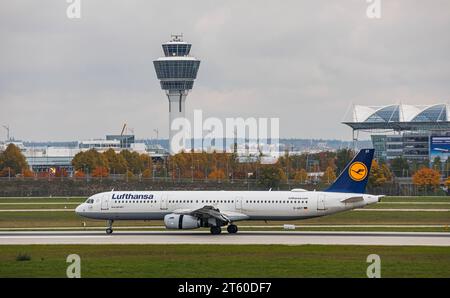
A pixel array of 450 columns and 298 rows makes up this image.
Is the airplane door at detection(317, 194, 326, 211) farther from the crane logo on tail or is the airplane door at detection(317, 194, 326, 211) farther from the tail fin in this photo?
the crane logo on tail

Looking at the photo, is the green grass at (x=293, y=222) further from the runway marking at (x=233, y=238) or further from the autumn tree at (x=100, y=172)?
the autumn tree at (x=100, y=172)

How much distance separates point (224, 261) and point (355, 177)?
78.3 feet

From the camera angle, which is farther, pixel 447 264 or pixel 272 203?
pixel 272 203

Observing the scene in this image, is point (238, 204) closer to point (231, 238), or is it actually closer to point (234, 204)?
point (234, 204)

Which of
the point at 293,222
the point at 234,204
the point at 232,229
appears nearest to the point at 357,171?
the point at 234,204

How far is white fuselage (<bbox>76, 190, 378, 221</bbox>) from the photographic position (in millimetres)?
68375

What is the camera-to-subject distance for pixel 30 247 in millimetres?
55875

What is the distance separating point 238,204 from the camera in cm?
6925

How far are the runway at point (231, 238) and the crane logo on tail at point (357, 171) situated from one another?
14.5ft

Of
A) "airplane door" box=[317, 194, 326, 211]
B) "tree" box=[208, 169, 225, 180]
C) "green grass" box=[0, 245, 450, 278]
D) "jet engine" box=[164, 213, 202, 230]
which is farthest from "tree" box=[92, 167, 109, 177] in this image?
"green grass" box=[0, 245, 450, 278]

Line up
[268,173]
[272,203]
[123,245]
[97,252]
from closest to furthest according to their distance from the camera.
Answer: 1. [97,252]
2. [123,245]
3. [272,203]
4. [268,173]
